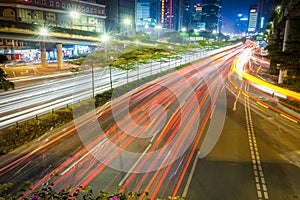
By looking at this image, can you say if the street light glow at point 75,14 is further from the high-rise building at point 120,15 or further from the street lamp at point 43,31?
the high-rise building at point 120,15

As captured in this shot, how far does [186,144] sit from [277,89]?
24.3 meters

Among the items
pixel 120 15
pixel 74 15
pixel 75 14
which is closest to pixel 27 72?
pixel 74 15

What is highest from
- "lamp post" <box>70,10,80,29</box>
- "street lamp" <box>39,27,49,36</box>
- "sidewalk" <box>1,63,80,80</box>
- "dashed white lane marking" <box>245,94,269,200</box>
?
"lamp post" <box>70,10,80,29</box>

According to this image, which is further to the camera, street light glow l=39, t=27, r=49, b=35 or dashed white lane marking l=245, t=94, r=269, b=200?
street light glow l=39, t=27, r=49, b=35

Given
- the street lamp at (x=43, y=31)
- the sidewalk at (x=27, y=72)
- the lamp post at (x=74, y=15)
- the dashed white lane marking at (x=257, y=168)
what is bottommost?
the dashed white lane marking at (x=257, y=168)

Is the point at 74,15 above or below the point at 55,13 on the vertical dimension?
below

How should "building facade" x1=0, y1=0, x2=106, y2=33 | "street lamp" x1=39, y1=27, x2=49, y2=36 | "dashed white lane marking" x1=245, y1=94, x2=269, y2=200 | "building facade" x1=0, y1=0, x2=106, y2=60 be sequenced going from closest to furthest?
"dashed white lane marking" x1=245, y1=94, x2=269, y2=200 → "street lamp" x1=39, y1=27, x2=49, y2=36 → "building facade" x1=0, y1=0, x2=106, y2=60 → "building facade" x1=0, y1=0, x2=106, y2=33

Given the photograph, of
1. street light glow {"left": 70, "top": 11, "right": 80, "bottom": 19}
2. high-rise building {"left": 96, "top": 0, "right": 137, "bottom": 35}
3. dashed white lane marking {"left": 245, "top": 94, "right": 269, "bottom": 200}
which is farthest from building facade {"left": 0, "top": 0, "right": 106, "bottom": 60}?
dashed white lane marking {"left": 245, "top": 94, "right": 269, "bottom": 200}

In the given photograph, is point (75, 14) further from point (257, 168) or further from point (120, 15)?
point (257, 168)

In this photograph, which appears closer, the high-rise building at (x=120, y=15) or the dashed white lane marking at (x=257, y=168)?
the dashed white lane marking at (x=257, y=168)

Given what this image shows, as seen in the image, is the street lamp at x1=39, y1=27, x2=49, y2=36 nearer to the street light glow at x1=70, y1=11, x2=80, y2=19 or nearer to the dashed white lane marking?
the street light glow at x1=70, y1=11, x2=80, y2=19

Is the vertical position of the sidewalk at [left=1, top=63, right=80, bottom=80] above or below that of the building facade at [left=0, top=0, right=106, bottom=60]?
below

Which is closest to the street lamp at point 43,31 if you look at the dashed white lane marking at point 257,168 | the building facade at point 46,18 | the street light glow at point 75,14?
the building facade at point 46,18

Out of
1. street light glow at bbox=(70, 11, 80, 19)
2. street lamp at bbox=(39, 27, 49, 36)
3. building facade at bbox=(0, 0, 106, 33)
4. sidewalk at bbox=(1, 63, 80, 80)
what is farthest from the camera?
street light glow at bbox=(70, 11, 80, 19)
